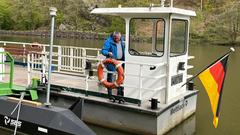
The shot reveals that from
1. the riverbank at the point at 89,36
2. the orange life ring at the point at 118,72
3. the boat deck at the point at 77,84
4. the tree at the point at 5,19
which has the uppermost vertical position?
the tree at the point at 5,19

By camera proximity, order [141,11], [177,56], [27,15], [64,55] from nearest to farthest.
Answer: [141,11] < [177,56] < [64,55] < [27,15]

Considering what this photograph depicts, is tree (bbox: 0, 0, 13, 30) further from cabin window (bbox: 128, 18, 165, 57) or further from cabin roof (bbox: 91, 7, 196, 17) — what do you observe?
cabin roof (bbox: 91, 7, 196, 17)

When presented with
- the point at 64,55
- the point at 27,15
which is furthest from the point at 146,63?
the point at 27,15

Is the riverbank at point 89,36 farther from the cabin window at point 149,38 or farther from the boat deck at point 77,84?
the cabin window at point 149,38

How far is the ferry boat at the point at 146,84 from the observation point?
29.4ft

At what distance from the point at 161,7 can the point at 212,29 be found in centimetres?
4640

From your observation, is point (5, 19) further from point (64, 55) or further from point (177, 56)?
point (177, 56)

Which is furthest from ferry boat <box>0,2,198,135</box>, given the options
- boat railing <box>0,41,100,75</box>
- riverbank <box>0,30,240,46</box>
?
riverbank <box>0,30,240,46</box>

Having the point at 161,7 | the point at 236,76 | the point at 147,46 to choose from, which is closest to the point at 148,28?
the point at 147,46

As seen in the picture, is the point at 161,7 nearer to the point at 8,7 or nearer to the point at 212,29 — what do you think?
the point at 212,29

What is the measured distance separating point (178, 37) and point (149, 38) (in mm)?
866

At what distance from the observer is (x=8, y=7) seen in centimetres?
7262

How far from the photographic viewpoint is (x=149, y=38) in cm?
1041

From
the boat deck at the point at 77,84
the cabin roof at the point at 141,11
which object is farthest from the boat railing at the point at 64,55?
the cabin roof at the point at 141,11
